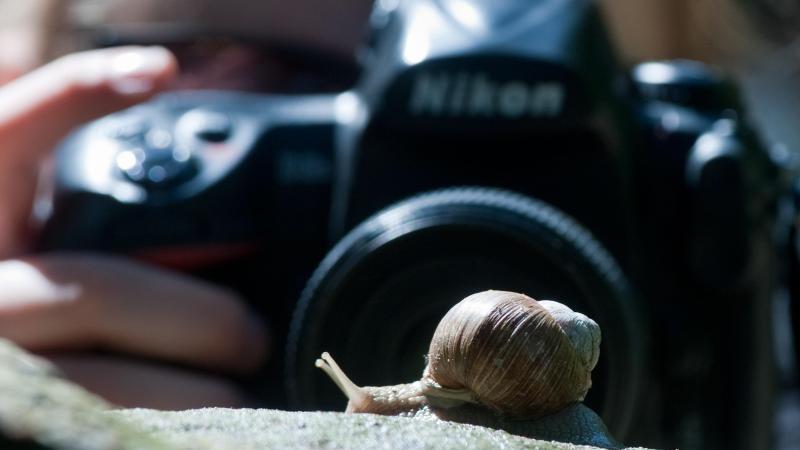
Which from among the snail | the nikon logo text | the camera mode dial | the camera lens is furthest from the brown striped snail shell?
the camera mode dial

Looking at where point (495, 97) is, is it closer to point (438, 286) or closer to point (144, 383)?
point (438, 286)

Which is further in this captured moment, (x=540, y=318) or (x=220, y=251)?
(x=220, y=251)

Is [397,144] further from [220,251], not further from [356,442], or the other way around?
[356,442]

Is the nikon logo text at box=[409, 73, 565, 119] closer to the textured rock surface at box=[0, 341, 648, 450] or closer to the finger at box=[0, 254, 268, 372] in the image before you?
the finger at box=[0, 254, 268, 372]

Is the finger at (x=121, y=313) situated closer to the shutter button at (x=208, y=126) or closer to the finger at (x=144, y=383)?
the finger at (x=144, y=383)

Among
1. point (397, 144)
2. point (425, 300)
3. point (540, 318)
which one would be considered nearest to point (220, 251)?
point (397, 144)

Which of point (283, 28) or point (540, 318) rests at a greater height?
point (283, 28)
